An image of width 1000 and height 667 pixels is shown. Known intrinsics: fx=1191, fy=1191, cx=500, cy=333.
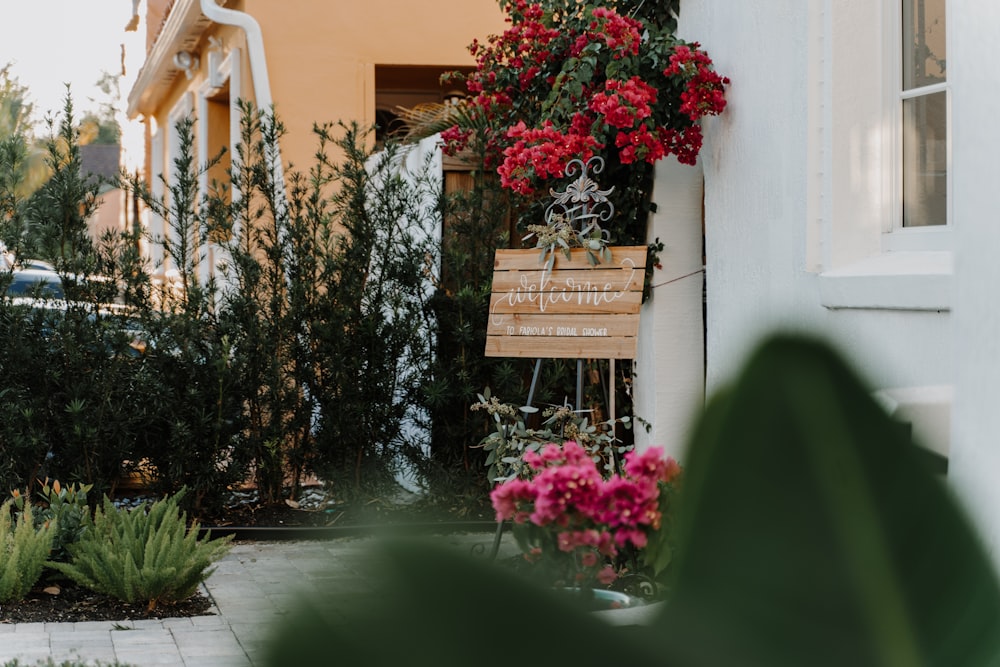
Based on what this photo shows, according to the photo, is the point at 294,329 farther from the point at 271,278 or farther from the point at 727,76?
the point at 727,76

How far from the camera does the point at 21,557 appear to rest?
17.4ft

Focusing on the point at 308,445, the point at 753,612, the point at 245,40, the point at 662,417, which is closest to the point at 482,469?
the point at 308,445

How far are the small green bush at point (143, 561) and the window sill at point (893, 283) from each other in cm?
292

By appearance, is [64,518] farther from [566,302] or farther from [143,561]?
[566,302]

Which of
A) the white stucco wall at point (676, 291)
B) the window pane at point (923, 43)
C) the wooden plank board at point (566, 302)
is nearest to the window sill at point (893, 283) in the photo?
the window pane at point (923, 43)

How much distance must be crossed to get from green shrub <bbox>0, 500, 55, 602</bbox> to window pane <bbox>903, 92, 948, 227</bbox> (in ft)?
12.9

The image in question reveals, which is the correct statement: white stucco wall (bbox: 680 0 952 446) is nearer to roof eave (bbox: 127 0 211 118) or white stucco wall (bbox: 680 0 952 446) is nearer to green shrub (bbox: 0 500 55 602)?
green shrub (bbox: 0 500 55 602)

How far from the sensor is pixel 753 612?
36cm

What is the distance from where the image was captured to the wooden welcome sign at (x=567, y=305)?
5.39 m

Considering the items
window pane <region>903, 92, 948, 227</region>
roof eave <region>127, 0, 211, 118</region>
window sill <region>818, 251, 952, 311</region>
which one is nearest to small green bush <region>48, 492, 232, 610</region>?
window sill <region>818, 251, 952, 311</region>

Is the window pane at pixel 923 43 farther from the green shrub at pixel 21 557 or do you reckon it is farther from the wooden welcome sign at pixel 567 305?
the green shrub at pixel 21 557

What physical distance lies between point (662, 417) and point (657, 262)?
2.65 feet

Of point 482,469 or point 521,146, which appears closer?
point 521,146

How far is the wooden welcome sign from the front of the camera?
5387mm
